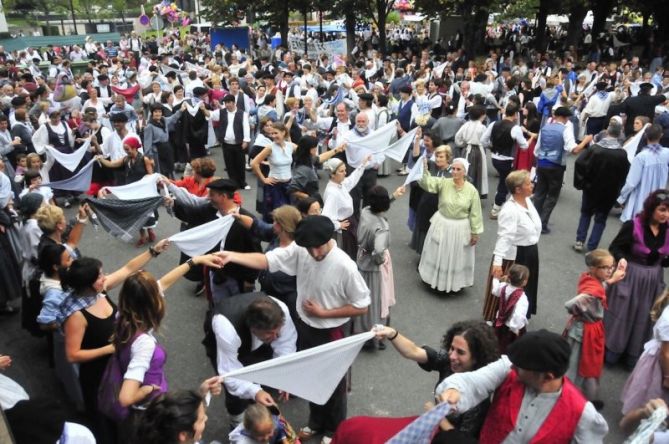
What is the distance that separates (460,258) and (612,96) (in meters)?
8.07

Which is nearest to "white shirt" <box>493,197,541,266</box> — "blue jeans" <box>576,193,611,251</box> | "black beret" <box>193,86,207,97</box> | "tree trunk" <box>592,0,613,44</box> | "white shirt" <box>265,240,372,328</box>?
"white shirt" <box>265,240,372,328</box>

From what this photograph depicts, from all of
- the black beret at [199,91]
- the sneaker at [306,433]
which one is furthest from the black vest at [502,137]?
the black beret at [199,91]

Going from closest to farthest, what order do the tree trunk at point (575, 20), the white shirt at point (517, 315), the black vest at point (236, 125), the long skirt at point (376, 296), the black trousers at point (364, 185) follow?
1. the white shirt at point (517, 315)
2. the long skirt at point (376, 296)
3. the black trousers at point (364, 185)
4. the black vest at point (236, 125)
5. the tree trunk at point (575, 20)

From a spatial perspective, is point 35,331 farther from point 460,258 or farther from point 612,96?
point 612,96

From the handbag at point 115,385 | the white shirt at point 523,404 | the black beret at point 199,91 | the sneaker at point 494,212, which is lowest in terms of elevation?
the sneaker at point 494,212

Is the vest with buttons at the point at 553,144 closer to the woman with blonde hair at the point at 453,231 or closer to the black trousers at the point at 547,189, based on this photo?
the black trousers at the point at 547,189

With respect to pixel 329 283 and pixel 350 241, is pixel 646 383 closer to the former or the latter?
pixel 329 283

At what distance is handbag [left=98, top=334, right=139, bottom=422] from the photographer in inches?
124

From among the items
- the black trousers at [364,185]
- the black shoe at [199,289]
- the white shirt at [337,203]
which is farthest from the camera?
the black trousers at [364,185]

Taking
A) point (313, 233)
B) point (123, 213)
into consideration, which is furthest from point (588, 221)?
point (123, 213)

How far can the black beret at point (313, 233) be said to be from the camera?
140 inches

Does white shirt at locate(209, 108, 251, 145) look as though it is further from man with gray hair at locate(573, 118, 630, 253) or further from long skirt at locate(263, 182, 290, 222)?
man with gray hair at locate(573, 118, 630, 253)

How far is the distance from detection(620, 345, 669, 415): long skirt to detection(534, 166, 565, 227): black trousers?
4324mm

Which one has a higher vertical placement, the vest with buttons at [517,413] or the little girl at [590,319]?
the vest with buttons at [517,413]
